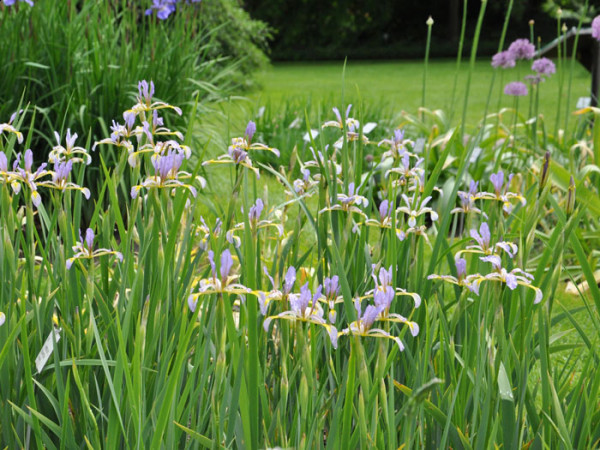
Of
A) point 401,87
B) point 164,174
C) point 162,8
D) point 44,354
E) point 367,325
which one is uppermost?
point 162,8

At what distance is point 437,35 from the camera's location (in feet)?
76.7

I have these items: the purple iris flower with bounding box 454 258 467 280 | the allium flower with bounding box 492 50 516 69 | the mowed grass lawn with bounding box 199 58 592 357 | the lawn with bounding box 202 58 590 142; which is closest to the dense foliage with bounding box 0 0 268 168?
the mowed grass lawn with bounding box 199 58 592 357

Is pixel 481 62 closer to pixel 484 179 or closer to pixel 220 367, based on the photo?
pixel 484 179

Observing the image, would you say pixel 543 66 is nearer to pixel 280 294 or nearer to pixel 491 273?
pixel 491 273

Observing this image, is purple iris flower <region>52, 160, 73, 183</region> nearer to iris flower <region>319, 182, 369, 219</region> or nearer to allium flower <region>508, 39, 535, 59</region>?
iris flower <region>319, 182, 369, 219</region>

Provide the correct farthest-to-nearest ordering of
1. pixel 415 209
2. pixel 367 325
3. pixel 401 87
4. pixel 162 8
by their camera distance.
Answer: pixel 401 87
pixel 162 8
pixel 415 209
pixel 367 325

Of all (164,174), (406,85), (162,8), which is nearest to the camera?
(164,174)

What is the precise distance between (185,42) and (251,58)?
8.63m

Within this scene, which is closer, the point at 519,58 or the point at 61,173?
the point at 61,173

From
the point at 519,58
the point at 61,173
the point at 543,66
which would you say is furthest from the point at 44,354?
the point at 543,66

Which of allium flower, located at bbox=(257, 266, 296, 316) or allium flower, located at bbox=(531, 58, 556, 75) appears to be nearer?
allium flower, located at bbox=(257, 266, 296, 316)

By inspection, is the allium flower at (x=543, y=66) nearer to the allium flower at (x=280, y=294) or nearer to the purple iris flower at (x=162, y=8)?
the purple iris flower at (x=162, y=8)

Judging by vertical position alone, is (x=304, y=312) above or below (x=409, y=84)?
above

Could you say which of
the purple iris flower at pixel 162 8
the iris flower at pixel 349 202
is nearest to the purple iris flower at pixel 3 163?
the iris flower at pixel 349 202
